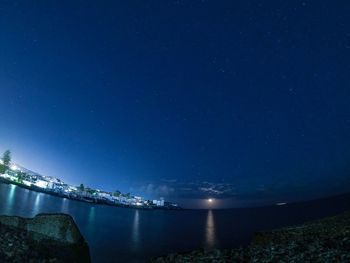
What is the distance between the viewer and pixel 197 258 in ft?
85.4

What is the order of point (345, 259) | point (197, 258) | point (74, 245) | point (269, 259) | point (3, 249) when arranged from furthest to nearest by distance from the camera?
point (74, 245) → point (197, 258) → point (3, 249) → point (269, 259) → point (345, 259)

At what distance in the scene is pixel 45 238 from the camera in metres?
33.6

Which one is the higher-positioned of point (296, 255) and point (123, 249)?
point (296, 255)

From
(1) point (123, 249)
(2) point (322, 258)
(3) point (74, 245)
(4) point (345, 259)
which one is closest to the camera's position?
(4) point (345, 259)

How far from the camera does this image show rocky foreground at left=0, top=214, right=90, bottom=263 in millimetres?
26163

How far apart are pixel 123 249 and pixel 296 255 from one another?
49.3 metres

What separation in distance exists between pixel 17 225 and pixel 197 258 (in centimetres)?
2323

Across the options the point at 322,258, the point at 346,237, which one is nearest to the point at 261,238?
the point at 346,237

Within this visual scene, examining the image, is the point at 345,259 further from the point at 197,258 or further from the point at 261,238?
the point at 261,238

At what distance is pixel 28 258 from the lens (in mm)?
24203

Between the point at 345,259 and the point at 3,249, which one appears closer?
the point at 345,259

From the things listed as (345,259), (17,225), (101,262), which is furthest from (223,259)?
(101,262)

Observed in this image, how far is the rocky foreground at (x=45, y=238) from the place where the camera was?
26163 mm

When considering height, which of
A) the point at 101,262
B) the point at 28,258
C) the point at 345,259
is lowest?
the point at 101,262
